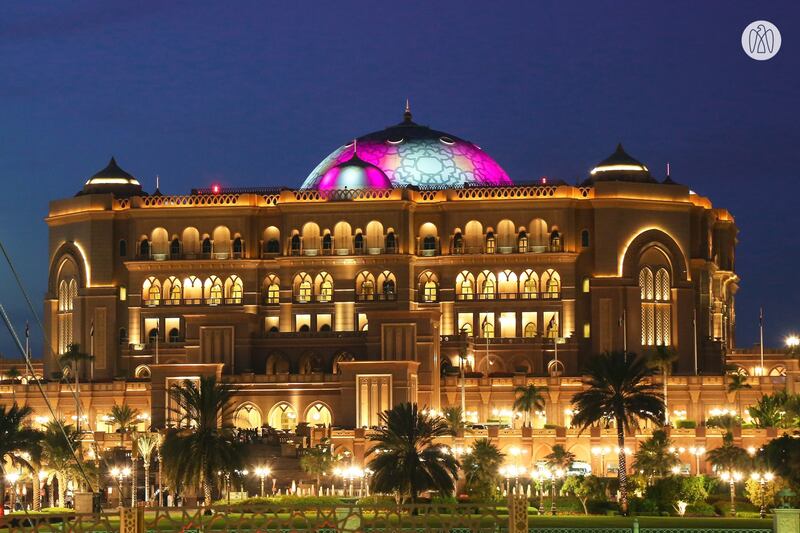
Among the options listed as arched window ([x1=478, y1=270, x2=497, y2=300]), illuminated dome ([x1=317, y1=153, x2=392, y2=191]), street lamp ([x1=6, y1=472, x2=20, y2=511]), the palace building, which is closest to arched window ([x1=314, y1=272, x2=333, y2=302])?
the palace building

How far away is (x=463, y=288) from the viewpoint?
119062 mm

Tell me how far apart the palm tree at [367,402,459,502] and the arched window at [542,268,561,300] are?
44.7 meters

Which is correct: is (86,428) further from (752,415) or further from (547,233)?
(752,415)

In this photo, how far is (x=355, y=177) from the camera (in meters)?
120

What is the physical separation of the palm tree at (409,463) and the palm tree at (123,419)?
30.5 m

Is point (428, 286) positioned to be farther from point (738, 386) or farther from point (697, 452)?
point (697, 452)

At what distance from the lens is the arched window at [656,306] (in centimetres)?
11644

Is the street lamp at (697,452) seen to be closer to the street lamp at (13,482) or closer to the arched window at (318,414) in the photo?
the arched window at (318,414)

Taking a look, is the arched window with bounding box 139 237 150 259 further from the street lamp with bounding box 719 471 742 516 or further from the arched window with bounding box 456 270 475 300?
the street lamp with bounding box 719 471 742 516

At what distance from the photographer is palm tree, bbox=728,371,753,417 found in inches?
4237

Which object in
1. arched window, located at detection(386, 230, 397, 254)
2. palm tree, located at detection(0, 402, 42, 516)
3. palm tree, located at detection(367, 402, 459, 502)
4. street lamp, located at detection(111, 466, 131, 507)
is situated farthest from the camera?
arched window, located at detection(386, 230, 397, 254)

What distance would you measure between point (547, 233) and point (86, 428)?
32.5 m

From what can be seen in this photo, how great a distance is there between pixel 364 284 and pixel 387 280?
162 cm

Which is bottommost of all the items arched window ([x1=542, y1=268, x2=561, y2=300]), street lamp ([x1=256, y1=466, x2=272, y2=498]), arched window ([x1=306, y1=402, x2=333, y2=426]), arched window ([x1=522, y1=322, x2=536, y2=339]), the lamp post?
street lamp ([x1=256, y1=466, x2=272, y2=498])
